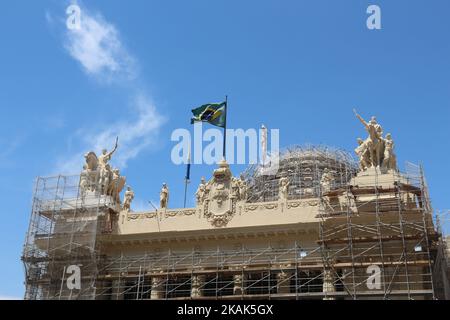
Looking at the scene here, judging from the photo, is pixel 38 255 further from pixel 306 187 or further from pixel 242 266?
pixel 306 187

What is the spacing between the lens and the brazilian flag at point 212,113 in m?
47.8

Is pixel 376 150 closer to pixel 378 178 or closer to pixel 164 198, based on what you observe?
pixel 378 178

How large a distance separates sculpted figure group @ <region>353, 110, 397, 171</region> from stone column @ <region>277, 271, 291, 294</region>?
26.8 ft

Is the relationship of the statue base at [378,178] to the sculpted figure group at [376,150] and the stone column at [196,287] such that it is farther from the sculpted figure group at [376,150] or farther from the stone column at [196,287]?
the stone column at [196,287]

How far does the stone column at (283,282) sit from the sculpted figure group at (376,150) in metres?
8.16

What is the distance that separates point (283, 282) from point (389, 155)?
998 cm

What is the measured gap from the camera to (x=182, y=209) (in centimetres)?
4112

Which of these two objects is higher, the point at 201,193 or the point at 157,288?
the point at 201,193

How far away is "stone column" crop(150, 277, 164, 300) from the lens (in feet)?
126

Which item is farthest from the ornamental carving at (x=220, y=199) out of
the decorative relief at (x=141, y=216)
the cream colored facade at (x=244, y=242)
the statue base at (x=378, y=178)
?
the statue base at (x=378, y=178)

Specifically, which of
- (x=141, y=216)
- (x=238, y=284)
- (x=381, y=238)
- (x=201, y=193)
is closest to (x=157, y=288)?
(x=238, y=284)

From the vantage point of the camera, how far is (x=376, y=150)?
128 feet
